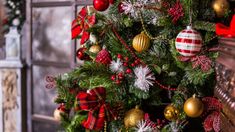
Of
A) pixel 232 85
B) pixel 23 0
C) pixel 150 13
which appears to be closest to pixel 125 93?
pixel 150 13

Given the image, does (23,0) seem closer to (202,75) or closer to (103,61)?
(103,61)

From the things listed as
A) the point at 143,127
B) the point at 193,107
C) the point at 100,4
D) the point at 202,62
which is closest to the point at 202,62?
the point at 202,62

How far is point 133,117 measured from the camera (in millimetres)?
850

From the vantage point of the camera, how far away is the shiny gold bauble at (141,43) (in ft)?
2.84

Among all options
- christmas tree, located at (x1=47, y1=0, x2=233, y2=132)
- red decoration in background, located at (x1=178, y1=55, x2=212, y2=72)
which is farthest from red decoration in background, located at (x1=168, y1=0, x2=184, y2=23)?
red decoration in background, located at (x1=178, y1=55, x2=212, y2=72)

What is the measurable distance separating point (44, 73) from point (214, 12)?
1.30 meters

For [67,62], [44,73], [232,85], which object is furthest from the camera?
[44,73]

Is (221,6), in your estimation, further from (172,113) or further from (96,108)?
(96,108)

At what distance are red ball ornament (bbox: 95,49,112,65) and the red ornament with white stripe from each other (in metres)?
0.23

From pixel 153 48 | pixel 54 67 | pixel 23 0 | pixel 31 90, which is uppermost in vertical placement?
pixel 23 0

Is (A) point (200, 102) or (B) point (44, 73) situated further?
(B) point (44, 73)

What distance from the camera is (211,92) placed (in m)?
0.93

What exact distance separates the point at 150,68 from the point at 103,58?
142 mm

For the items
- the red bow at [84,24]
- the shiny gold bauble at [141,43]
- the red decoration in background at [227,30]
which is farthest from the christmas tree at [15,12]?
the red decoration in background at [227,30]
